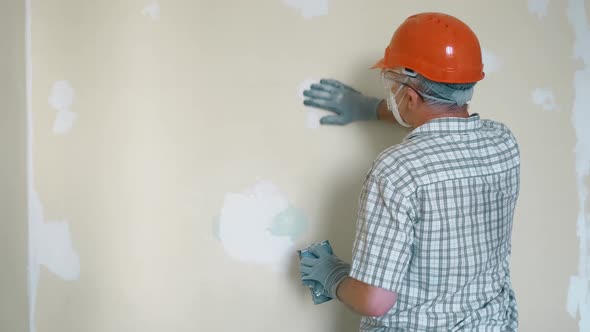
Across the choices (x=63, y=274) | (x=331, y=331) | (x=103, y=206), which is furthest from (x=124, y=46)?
(x=331, y=331)

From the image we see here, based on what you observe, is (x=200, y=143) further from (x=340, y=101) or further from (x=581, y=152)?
(x=581, y=152)

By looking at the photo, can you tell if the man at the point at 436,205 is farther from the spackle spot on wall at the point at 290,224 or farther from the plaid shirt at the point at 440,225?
the spackle spot on wall at the point at 290,224

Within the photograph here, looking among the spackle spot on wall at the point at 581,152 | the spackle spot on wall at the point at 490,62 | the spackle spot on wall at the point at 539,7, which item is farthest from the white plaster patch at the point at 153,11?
the spackle spot on wall at the point at 581,152

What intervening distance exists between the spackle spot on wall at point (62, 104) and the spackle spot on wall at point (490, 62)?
4.03 feet

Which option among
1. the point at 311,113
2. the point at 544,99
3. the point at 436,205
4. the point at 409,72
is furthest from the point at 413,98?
the point at 544,99

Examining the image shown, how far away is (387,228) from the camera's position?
118 cm

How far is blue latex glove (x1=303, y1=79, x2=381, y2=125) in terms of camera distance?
5.30ft

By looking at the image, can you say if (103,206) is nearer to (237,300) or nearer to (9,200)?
(9,200)

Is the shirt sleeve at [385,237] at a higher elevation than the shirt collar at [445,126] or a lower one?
lower

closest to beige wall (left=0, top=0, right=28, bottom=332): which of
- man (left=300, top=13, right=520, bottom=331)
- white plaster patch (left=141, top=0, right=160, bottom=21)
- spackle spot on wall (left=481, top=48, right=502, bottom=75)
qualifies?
white plaster patch (left=141, top=0, right=160, bottom=21)

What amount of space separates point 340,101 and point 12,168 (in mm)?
911

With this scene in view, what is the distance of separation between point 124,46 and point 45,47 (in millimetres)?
206

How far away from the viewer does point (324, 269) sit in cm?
145

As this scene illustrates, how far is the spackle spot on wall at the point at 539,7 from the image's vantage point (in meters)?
1.74
